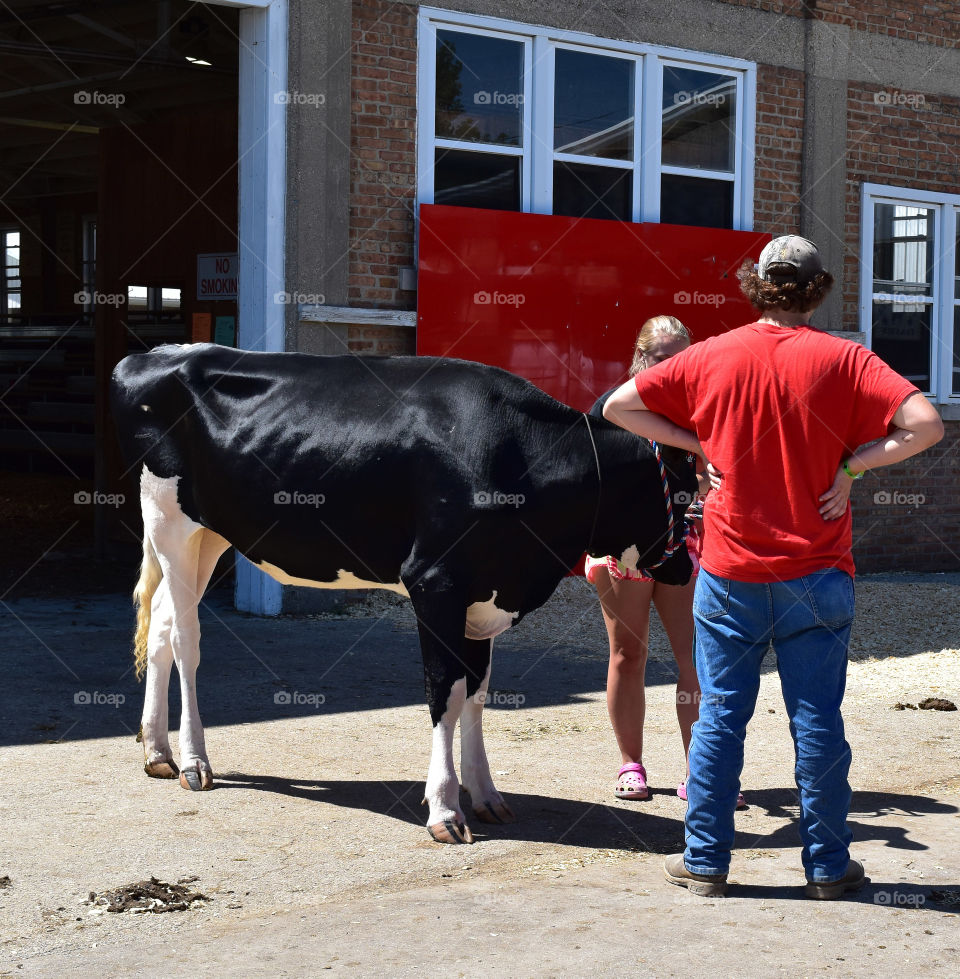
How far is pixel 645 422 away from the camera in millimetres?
4367

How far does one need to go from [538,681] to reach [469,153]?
4.53 m

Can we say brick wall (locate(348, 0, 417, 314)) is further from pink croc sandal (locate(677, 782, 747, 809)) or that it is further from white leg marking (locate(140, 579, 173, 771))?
pink croc sandal (locate(677, 782, 747, 809))

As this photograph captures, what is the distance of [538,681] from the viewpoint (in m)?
7.87

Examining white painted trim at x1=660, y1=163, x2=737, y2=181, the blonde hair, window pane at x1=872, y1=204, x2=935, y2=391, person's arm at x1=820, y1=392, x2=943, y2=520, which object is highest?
white painted trim at x1=660, y1=163, x2=737, y2=181

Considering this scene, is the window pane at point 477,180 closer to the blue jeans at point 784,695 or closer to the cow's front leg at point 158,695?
the cow's front leg at point 158,695

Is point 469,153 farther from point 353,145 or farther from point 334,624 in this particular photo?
point 334,624

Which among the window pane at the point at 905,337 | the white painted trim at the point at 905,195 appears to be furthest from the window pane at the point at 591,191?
the window pane at the point at 905,337

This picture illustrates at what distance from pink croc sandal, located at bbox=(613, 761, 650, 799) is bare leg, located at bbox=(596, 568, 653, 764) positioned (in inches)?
2.6

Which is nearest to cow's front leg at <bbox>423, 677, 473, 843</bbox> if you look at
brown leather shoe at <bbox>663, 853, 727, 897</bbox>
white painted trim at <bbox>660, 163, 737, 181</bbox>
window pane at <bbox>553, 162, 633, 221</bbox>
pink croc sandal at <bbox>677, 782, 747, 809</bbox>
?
brown leather shoe at <bbox>663, 853, 727, 897</bbox>

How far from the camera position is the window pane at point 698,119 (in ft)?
38.0

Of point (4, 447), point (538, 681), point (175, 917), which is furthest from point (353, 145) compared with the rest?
point (4, 447)

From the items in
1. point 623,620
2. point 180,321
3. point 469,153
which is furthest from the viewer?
point 180,321

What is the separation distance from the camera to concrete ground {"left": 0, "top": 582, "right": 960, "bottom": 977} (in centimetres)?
385

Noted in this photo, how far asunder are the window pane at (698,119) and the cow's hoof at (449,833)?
311 inches
